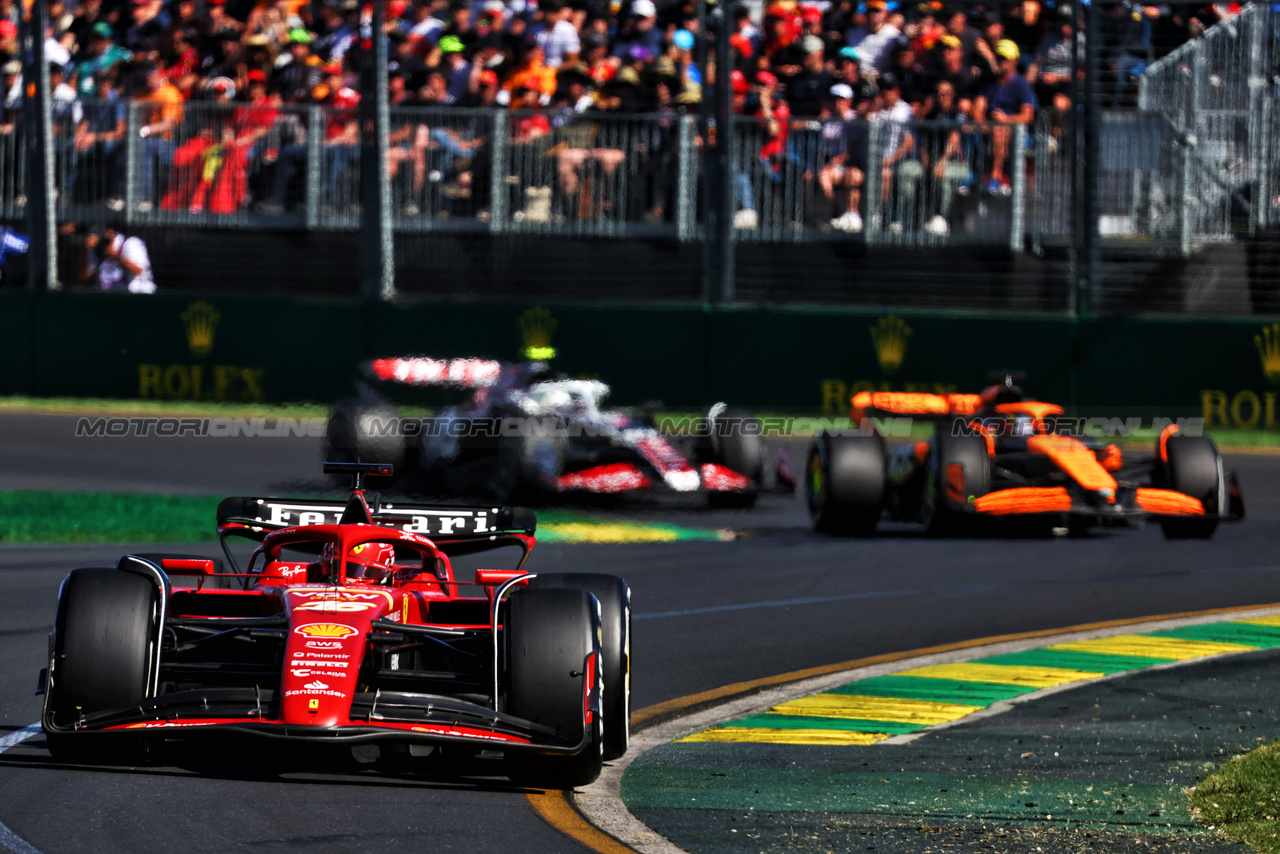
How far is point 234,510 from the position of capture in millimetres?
7758

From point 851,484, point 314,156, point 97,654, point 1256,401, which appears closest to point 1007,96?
point 1256,401

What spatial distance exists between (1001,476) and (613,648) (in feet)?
23.4

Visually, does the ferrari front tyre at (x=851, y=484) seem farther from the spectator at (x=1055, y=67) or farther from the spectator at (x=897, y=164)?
the spectator at (x=1055, y=67)

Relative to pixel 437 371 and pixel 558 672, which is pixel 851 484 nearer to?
pixel 437 371

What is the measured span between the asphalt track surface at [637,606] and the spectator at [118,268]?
7.46 ft

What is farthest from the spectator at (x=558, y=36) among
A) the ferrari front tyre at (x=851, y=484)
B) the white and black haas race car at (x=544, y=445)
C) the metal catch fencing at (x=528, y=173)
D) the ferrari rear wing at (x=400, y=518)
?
the ferrari rear wing at (x=400, y=518)

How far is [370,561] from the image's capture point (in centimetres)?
691

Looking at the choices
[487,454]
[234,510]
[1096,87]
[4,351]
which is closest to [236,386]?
[4,351]

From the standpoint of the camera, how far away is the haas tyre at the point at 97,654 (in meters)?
6.01

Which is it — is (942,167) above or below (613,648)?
above

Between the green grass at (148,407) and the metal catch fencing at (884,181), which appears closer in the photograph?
the metal catch fencing at (884,181)

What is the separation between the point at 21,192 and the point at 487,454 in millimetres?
7794

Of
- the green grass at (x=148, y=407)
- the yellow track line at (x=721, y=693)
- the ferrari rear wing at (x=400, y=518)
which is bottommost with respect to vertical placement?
the yellow track line at (x=721, y=693)

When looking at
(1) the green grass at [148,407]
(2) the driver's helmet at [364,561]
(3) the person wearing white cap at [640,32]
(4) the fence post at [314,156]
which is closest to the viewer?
(2) the driver's helmet at [364,561]
